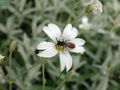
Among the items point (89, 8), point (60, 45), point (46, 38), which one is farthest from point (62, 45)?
point (46, 38)

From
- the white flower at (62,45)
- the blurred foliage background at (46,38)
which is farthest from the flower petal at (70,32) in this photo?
the blurred foliage background at (46,38)

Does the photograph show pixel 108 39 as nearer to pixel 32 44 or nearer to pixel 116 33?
pixel 116 33

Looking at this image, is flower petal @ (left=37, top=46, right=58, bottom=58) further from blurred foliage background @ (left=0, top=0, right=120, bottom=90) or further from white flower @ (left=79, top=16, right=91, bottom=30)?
white flower @ (left=79, top=16, right=91, bottom=30)

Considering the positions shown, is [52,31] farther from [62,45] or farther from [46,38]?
[46,38]

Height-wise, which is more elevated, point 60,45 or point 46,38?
point 60,45

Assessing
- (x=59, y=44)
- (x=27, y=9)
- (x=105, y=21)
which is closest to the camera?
(x=59, y=44)

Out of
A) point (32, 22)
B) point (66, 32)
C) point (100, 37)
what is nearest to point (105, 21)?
point (100, 37)
